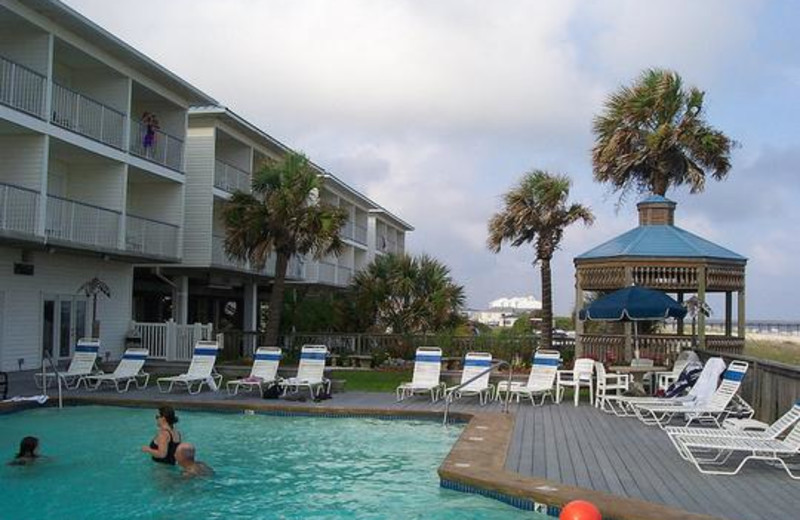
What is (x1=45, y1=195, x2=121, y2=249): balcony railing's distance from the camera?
63.1 feet

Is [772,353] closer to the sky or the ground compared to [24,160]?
closer to the ground

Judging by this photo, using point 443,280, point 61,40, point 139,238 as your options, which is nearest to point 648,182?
point 443,280

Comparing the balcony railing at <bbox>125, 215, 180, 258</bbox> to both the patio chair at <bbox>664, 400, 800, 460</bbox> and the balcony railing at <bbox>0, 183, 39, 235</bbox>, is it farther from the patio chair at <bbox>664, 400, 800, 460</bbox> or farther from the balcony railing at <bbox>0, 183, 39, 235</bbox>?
the patio chair at <bbox>664, 400, 800, 460</bbox>

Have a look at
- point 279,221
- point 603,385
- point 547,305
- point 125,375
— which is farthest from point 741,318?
point 125,375

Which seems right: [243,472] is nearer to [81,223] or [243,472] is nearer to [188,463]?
[188,463]

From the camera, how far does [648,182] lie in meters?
26.8

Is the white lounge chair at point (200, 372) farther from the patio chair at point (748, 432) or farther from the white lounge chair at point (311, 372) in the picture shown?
the patio chair at point (748, 432)

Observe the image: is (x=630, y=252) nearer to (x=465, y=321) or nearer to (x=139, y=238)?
(x=465, y=321)

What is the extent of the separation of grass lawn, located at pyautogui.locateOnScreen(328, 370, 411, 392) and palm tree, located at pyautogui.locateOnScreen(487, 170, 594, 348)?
4.68m

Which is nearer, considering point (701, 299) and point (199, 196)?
point (701, 299)

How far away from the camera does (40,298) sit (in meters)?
20.4

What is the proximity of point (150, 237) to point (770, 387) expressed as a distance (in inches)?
Answer: 705

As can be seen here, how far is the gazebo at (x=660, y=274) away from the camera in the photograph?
19.1m

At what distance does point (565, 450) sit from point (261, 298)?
3110cm
